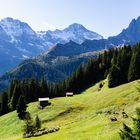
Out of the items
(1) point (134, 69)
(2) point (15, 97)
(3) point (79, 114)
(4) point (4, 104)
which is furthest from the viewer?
(4) point (4, 104)

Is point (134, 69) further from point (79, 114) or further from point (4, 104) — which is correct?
point (4, 104)

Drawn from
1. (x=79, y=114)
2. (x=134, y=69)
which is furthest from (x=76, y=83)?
(x=79, y=114)

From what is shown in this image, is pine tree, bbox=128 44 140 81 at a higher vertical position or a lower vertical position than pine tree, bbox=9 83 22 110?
higher

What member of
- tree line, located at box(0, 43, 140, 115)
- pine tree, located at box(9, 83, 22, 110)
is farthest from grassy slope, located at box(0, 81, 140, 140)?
pine tree, located at box(9, 83, 22, 110)

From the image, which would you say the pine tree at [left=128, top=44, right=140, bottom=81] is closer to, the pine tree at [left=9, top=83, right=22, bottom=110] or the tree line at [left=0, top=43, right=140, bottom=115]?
the tree line at [left=0, top=43, right=140, bottom=115]

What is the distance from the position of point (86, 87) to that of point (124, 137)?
157741 mm

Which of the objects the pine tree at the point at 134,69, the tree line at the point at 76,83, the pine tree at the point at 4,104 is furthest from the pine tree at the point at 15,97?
the pine tree at the point at 134,69

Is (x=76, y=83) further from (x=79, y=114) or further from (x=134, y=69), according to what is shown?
(x=79, y=114)

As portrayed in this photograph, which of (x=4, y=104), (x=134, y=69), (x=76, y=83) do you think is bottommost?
(x=4, y=104)

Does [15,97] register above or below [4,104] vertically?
above

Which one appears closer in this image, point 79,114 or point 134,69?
point 79,114

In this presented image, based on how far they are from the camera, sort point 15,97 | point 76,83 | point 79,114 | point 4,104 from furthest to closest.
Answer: point 76,83
point 4,104
point 15,97
point 79,114

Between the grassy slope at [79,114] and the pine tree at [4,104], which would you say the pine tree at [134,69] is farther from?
the pine tree at [4,104]

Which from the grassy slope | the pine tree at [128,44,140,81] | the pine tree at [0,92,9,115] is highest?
the pine tree at [128,44,140,81]
